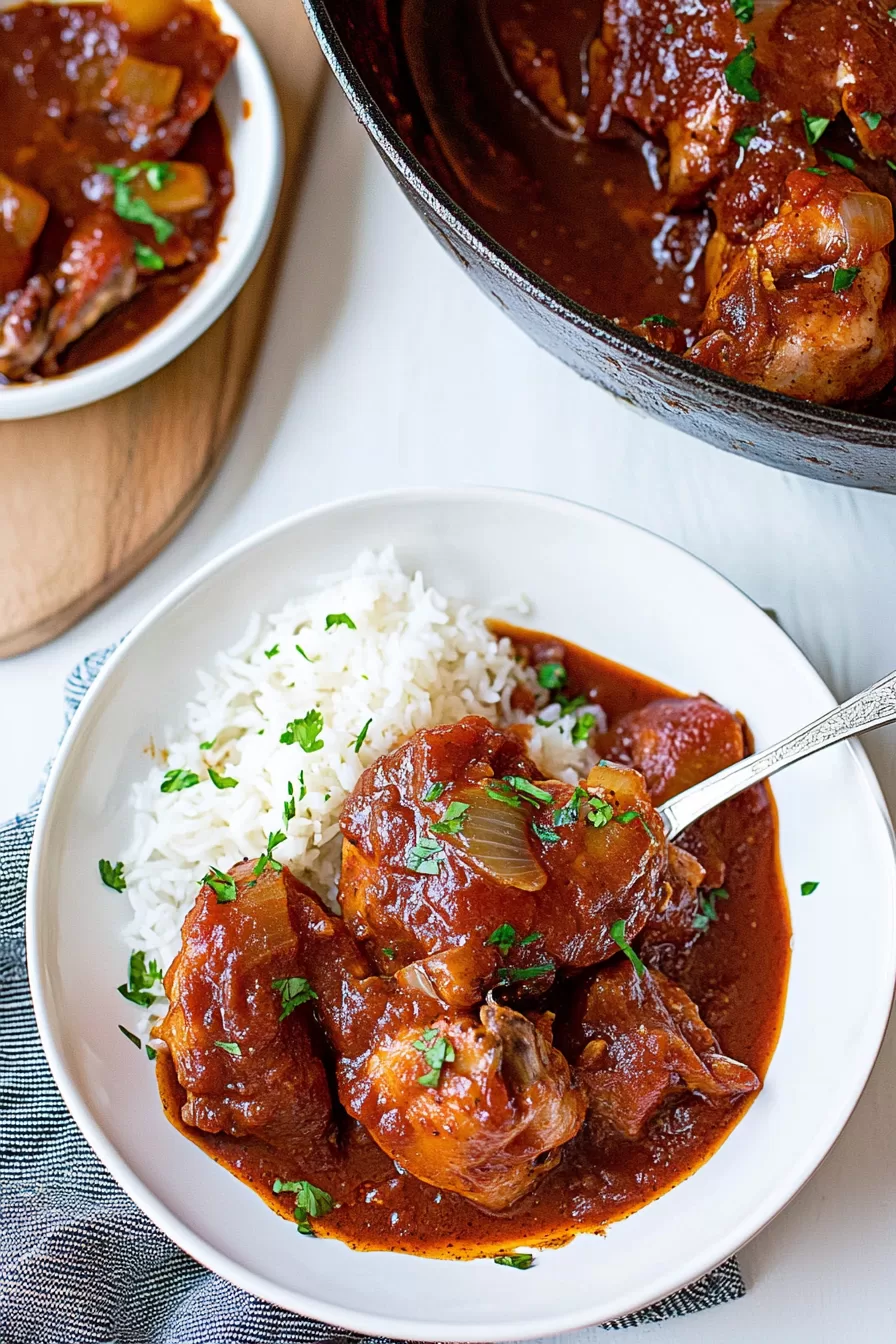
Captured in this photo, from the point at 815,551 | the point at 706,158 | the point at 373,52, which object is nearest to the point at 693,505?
the point at 815,551

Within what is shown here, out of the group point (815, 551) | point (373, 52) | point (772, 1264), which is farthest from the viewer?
point (815, 551)

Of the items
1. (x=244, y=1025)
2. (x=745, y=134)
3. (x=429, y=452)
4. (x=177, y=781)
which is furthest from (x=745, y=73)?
(x=244, y=1025)

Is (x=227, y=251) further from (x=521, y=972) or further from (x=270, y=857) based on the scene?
(x=521, y=972)

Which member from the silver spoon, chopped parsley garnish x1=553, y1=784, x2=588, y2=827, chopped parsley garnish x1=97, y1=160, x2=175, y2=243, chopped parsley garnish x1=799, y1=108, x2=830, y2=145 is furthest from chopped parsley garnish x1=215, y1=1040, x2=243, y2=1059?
chopped parsley garnish x1=799, y1=108, x2=830, y2=145

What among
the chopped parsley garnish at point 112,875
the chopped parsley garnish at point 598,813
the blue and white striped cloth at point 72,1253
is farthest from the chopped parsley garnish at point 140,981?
the chopped parsley garnish at point 598,813

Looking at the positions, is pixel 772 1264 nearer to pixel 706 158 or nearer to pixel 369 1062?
pixel 369 1062

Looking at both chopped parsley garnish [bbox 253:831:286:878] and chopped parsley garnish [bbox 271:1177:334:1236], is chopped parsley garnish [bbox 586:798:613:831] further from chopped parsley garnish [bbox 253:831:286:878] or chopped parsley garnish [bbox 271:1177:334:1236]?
chopped parsley garnish [bbox 271:1177:334:1236]

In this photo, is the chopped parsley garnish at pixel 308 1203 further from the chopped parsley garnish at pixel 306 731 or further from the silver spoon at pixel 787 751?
the silver spoon at pixel 787 751
